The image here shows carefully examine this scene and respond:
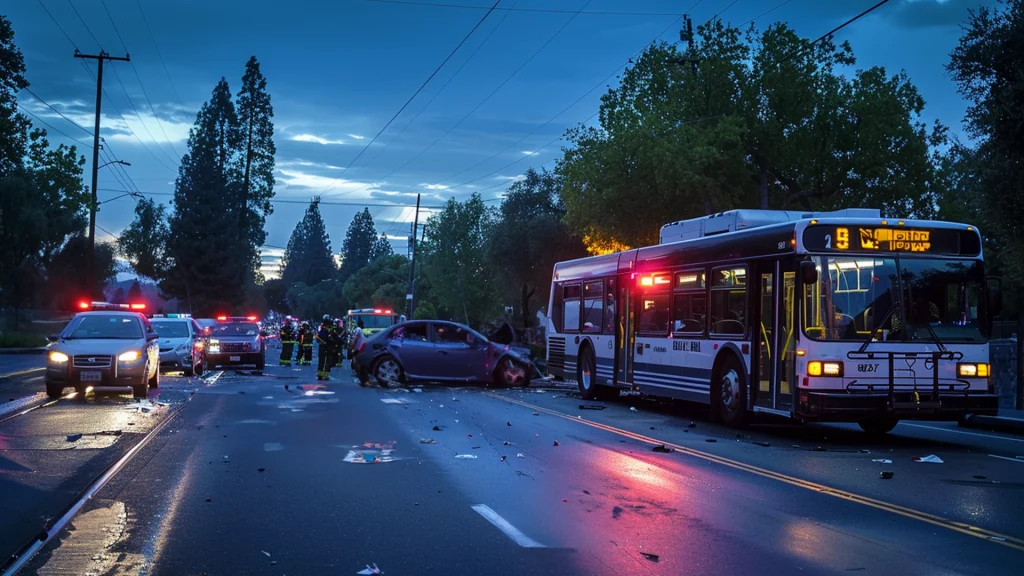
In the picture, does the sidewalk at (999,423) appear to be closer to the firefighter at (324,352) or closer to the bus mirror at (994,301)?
the bus mirror at (994,301)

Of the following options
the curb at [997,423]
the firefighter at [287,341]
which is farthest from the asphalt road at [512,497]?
the firefighter at [287,341]

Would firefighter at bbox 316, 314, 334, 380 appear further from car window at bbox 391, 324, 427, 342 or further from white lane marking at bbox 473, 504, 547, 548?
white lane marking at bbox 473, 504, 547, 548

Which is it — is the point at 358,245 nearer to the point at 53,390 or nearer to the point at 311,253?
the point at 311,253

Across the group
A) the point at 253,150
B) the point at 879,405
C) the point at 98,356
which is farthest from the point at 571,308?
the point at 253,150

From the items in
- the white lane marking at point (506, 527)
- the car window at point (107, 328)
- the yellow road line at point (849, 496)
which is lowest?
the white lane marking at point (506, 527)

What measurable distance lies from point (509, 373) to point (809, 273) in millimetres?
13134

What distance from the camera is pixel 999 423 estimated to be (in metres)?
17.9

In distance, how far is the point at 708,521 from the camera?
27.2ft

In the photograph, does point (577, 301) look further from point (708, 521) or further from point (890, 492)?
point (708, 521)

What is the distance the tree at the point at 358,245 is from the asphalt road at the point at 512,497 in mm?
153758

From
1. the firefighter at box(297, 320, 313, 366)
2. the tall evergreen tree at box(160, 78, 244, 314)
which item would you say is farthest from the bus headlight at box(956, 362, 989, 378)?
the tall evergreen tree at box(160, 78, 244, 314)

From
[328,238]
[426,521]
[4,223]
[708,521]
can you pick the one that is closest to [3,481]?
[426,521]

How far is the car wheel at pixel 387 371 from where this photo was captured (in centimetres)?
2555

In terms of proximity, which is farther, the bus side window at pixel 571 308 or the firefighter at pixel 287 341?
the firefighter at pixel 287 341
